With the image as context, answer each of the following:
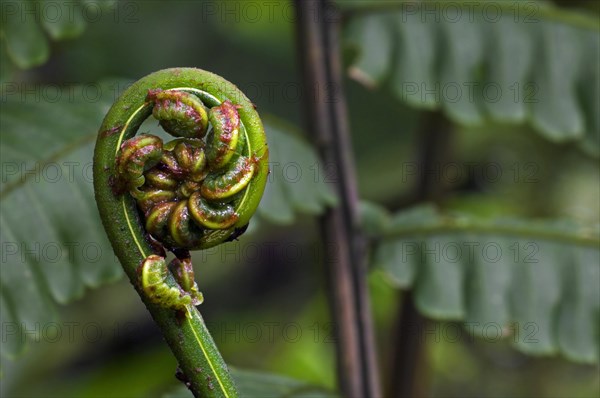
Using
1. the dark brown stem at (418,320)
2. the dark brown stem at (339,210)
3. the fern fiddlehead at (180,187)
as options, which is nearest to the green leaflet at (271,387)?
the dark brown stem at (339,210)

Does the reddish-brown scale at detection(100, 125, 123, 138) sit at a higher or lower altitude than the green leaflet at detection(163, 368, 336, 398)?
higher

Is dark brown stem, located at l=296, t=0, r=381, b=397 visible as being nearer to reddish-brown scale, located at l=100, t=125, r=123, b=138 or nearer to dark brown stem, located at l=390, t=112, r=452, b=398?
dark brown stem, located at l=390, t=112, r=452, b=398

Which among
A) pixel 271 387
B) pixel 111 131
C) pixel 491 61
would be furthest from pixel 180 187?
pixel 491 61

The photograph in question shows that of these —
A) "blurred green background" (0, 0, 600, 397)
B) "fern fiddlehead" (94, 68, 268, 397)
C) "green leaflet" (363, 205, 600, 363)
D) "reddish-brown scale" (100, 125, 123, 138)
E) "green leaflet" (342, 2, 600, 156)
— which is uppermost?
"reddish-brown scale" (100, 125, 123, 138)

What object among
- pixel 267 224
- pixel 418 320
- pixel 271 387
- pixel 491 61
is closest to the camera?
pixel 271 387

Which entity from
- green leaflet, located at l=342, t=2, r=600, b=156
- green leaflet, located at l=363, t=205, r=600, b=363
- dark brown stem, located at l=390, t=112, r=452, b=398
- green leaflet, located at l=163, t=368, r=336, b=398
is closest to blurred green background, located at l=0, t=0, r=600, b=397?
dark brown stem, located at l=390, t=112, r=452, b=398

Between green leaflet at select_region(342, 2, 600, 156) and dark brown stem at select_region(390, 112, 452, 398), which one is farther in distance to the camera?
dark brown stem at select_region(390, 112, 452, 398)

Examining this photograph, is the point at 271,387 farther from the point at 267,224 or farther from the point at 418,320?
the point at 267,224
